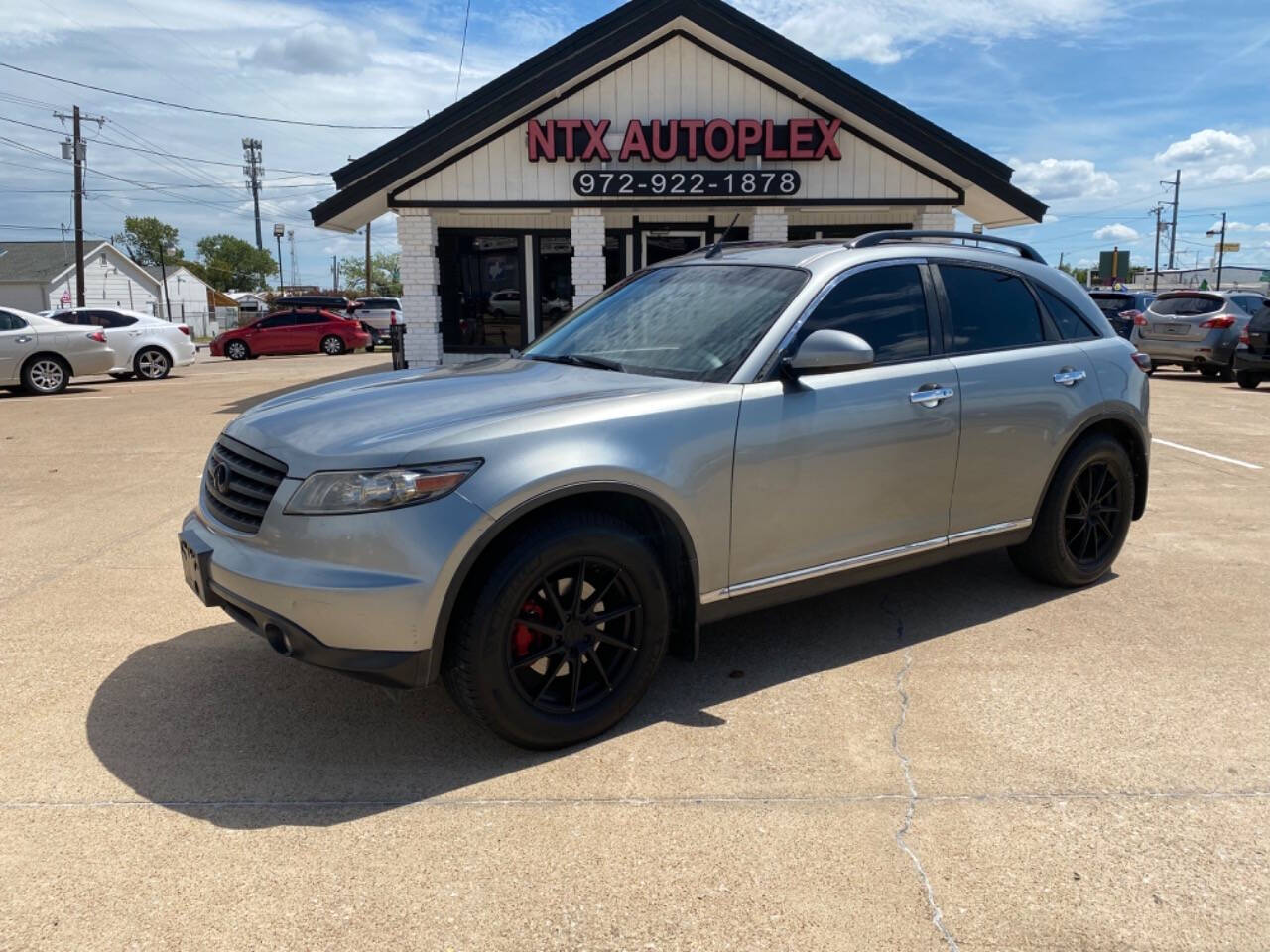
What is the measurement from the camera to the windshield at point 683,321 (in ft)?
12.3

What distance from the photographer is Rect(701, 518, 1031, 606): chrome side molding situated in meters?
3.55

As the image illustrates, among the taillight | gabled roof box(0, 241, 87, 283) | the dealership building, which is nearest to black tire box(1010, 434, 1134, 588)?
the dealership building

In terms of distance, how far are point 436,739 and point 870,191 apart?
1407cm

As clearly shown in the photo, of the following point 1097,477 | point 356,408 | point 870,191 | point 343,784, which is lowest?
point 343,784

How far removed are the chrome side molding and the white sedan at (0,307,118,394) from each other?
16.0m

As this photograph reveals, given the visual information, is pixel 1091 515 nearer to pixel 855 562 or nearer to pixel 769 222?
pixel 855 562

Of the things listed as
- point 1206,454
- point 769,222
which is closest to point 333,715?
point 1206,454

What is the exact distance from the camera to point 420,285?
51.0 ft

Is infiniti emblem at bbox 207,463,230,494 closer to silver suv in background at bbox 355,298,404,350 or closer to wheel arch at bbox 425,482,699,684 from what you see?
wheel arch at bbox 425,482,699,684

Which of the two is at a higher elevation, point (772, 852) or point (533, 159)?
point (533, 159)

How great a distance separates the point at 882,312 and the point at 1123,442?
6.16ft

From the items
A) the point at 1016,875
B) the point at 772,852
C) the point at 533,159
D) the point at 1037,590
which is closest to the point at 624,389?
the point at 772,852

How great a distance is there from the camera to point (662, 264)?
15.4ft

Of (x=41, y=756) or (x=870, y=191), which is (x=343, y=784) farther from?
(x=870, y=191)
